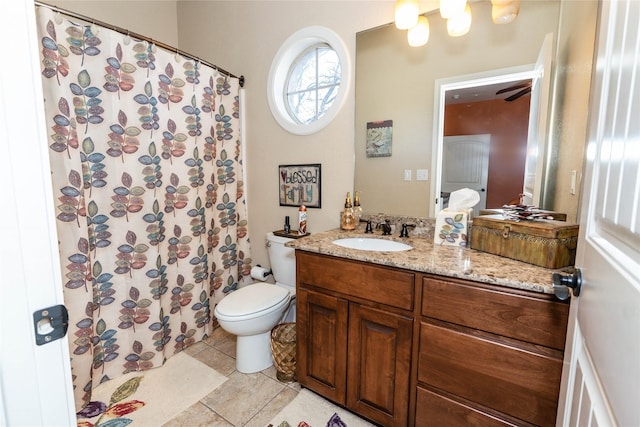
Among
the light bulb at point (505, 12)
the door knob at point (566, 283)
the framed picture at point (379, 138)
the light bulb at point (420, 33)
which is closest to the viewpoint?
the door knob at point (566, 283)

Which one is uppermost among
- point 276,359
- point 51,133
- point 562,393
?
point 51,133

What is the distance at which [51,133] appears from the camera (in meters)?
1.36

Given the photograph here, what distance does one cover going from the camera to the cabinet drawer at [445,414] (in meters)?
1.08

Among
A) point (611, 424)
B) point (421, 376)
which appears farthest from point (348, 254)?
point (611, 424)

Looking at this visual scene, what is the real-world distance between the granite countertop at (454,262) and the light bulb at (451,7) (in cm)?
111

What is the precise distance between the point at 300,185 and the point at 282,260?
542mm

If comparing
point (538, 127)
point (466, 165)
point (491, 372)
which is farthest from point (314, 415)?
point (538, 127)

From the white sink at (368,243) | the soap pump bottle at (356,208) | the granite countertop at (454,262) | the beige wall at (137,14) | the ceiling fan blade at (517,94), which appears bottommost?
the white sink at (368,243)

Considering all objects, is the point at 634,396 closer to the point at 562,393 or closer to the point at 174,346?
the point at 562,393

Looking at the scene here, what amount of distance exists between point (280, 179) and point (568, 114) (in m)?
1.67

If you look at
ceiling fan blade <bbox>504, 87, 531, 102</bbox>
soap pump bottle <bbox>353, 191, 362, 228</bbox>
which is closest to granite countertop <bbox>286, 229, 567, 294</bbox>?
soap pump bottle <bbox>353, 191, 362, 228</bbox>

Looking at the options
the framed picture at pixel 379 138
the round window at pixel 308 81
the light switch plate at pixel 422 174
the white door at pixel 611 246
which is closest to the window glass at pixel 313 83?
the round window at pixel 308 81

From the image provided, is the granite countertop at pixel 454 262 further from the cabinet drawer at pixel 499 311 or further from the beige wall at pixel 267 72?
the beige wall at pixel 267 72

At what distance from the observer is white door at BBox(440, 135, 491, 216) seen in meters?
1.47
